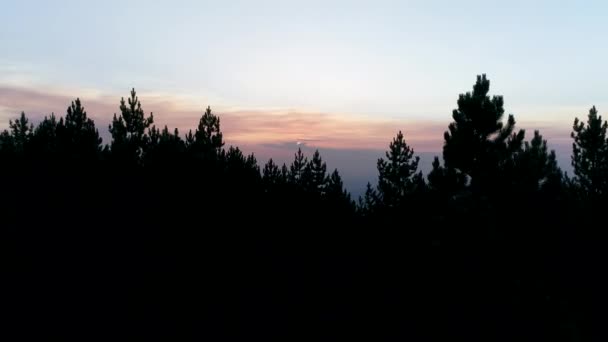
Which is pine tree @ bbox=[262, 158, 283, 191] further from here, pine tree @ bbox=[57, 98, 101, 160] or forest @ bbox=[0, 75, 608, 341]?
pine tree @ bbox=[57, 98, 101, 160]

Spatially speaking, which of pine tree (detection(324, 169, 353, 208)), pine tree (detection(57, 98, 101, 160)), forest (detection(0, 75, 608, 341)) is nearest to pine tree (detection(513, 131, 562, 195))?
forest (detection(0, 75, 608, 341))

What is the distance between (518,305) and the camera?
2728 centimetres

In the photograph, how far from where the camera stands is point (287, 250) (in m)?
20.3

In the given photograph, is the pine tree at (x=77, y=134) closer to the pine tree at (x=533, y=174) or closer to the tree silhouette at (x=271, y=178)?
the tree silhouette at (x=271, y=178)

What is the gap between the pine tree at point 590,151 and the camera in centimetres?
5288

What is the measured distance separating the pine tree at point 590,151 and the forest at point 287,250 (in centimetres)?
1376

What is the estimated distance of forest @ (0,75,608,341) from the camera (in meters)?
15.5

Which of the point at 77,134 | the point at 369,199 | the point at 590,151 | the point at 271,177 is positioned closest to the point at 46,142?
the point at 77,134

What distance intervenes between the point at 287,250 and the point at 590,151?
45.0 m

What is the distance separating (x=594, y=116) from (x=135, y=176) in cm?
4901

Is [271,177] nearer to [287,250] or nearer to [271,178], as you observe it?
[271,178]

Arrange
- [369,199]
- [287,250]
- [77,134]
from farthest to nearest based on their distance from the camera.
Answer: [369,199], [77,134], [287,250]

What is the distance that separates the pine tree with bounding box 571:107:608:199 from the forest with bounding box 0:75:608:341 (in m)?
13.8

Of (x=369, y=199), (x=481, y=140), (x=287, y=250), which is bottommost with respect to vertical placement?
(x=287, y=250)
